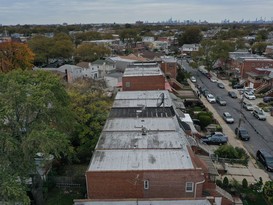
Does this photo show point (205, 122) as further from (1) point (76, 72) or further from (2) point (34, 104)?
(1) point (76, 72)

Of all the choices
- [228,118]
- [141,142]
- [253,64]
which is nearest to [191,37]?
[253,64]

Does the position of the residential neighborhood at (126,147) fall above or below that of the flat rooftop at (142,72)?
below

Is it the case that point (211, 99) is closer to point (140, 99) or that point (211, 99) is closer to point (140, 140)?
point (140, 99)

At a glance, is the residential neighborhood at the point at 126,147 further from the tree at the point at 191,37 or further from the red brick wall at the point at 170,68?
the tree at the point at 191,37

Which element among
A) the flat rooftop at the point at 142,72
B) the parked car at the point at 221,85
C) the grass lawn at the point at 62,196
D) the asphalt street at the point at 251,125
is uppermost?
the flat rooftop at the point at 142,72

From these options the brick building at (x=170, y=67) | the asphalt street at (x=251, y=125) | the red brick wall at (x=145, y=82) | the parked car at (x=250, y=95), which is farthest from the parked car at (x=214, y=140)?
the brick building at (x=170, y=67)

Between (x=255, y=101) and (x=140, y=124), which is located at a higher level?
(x=140, y=124)

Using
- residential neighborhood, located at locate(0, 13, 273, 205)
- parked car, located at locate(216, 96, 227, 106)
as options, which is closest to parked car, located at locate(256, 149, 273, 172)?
residential neighborhood, located at locate(0, 13, 273, 205)
